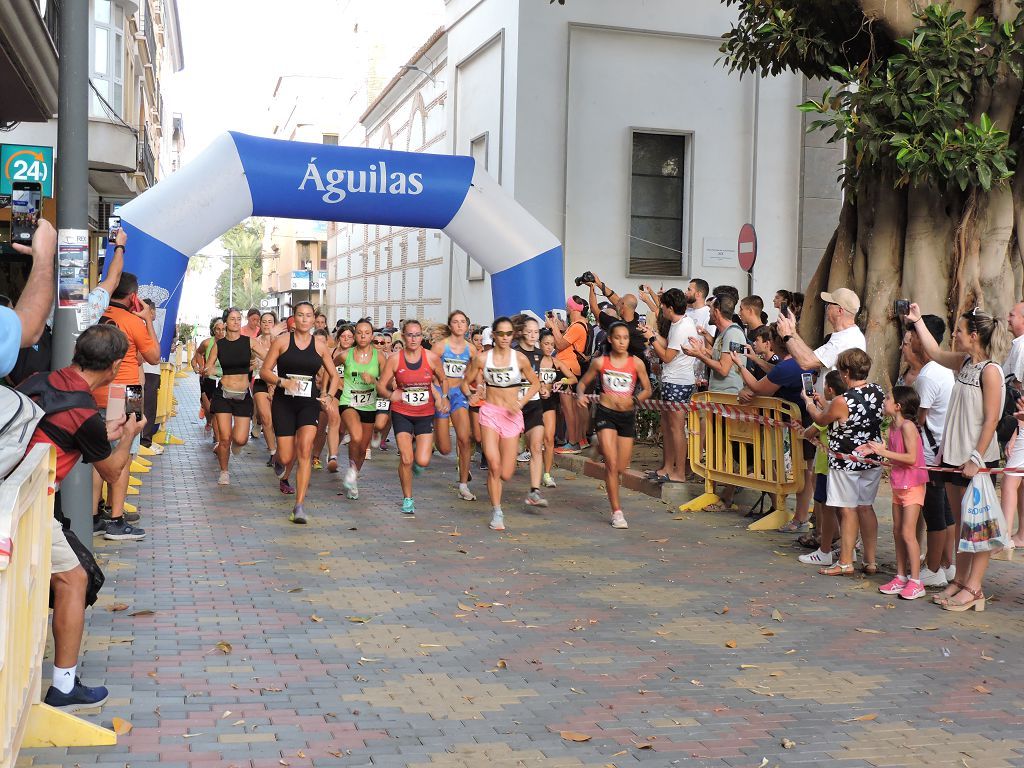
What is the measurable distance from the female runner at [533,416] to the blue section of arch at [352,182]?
383 centimetres

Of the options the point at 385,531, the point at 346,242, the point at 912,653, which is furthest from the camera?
the point at 346,242

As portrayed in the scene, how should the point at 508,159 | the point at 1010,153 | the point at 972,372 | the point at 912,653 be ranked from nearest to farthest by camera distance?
the point at 912,653 < the point at 972,372 < the point at 1010,153 < the point at 508,159

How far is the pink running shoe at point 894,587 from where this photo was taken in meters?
8.14

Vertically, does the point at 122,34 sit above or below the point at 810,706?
above

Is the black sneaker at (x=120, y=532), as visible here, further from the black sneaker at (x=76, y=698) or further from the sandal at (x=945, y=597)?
the sandal at (x=945, y=597)

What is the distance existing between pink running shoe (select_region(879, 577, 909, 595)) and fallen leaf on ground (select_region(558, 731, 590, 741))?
12.2 ft

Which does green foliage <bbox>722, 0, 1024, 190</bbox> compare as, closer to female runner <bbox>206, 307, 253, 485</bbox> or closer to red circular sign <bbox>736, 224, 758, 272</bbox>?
red circular sign <bbox>736, 224, 758, 272</bbox>

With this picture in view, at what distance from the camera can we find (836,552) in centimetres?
943

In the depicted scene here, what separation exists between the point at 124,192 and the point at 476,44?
11731 millimetres

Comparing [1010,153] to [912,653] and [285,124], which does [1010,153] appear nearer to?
[912,653]

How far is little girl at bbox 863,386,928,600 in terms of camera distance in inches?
316

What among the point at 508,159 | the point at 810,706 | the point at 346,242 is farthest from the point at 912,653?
the point at 346,242

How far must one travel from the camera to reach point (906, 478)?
806 centimetres

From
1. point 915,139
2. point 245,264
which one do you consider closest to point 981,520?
point 915,139
